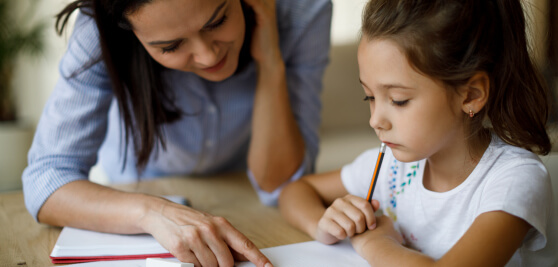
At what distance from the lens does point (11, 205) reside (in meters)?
1.24

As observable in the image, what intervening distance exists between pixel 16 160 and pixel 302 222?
2.58 meters

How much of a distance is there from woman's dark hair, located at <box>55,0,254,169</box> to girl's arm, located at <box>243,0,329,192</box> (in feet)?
0.17

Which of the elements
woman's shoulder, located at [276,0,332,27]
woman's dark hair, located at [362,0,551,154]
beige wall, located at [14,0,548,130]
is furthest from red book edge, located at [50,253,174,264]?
beige wall, located at [14,0,548,130]

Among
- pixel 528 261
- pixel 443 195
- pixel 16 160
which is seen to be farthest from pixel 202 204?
pixel 16 160

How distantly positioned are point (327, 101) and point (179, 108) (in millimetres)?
1398

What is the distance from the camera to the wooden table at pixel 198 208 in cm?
98

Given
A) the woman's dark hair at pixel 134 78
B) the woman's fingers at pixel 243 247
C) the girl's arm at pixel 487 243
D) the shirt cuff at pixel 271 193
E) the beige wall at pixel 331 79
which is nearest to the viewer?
the girl's arm at pixel 487 243

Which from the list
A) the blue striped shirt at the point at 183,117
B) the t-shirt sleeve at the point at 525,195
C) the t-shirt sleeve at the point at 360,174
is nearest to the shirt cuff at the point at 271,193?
the blue striped shirt at the point at 183,117

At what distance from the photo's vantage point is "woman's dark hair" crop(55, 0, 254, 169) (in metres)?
1.10

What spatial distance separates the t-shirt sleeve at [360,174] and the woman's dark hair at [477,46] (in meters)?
0.28

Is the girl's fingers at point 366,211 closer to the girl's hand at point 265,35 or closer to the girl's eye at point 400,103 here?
the girl's eye at point 400,103

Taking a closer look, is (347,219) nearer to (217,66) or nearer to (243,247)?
(243,247)

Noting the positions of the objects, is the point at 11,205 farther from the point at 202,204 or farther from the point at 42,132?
the point at 202,204

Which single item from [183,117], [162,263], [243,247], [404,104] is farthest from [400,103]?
[183,117]
